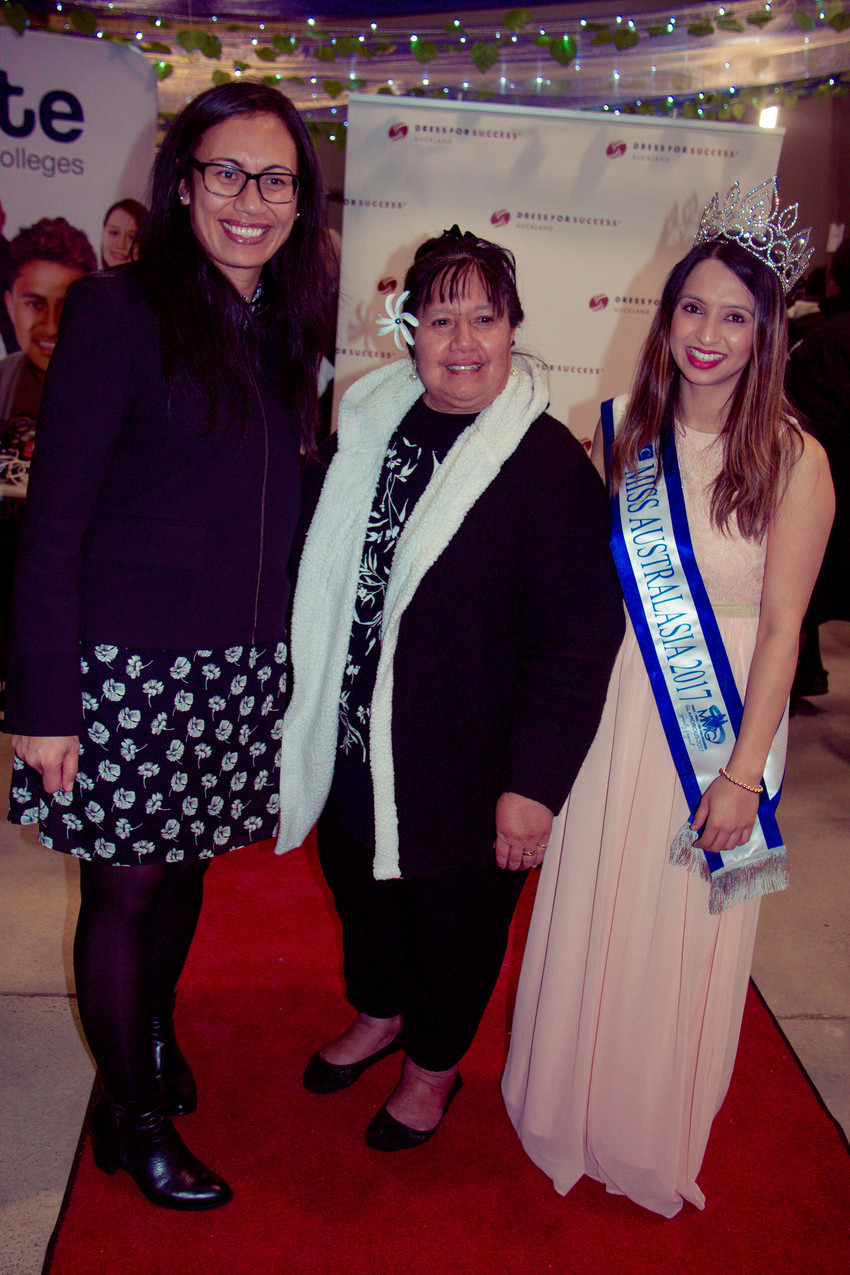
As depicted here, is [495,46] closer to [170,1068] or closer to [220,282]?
[220,282]

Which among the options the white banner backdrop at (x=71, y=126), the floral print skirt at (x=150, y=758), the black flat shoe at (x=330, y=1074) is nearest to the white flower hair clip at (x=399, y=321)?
the floral print skirt at (x=150, y=758)

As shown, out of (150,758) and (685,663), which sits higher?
(685,663)

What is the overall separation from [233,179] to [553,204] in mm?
2279

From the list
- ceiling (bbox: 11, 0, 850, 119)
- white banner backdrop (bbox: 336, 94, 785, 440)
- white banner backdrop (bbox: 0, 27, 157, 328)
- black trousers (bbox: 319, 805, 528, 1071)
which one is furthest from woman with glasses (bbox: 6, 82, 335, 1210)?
ceiling (bbox: 11, 0, 850, 119)

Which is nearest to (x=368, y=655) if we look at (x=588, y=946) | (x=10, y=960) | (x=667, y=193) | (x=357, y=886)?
(x=357, y=886)

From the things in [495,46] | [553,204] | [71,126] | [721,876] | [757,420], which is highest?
[495,46]

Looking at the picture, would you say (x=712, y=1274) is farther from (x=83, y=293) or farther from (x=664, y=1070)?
(x=83, y=293)

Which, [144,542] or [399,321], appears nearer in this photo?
[144,542]

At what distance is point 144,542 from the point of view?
49.9 inches

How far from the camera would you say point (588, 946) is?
153 cm

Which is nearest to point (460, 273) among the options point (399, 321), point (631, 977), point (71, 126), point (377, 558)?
point (399, 321)

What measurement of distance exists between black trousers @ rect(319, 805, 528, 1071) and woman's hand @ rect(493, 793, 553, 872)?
0.06 metres

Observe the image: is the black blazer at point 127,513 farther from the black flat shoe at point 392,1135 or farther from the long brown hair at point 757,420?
the black flat shoe at point 392,1135

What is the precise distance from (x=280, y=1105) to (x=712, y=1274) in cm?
75
